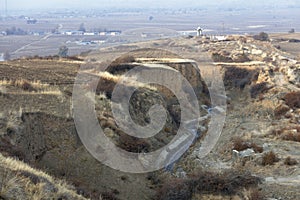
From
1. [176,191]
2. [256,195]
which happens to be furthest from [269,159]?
[176,191]

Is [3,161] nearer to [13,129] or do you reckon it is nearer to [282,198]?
[13,129]

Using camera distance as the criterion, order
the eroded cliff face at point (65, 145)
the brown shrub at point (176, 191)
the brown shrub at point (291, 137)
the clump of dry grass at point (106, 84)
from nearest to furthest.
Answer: the brown shrub at point (176, 191)
the eroded cliff face at point (65, 145)
the brown shrub at point (291, 137)
the clump of dry grass at point (106, 84)

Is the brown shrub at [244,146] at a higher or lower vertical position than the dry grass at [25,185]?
lower

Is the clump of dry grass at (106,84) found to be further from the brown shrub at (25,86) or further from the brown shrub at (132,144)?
the brown shrub at (132,144)

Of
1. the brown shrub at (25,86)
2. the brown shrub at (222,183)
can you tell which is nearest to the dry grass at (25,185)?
the brown shrub at (222,183)

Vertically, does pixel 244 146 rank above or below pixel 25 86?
below

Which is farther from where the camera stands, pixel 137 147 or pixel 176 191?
pixel 137 147

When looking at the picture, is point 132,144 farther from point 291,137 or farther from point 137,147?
point 291,137

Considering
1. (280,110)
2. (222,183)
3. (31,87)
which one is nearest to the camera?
(222,183)

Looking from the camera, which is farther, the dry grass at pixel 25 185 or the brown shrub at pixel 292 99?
the brown shrub at pixel 292 99

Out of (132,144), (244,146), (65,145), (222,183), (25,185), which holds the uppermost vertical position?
(25,185)
